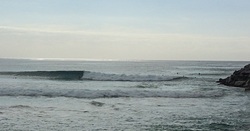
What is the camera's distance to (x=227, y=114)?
614 inches

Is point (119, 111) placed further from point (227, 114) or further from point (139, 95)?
point (139, 95)

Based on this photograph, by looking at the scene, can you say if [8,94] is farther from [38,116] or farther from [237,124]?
[237,124]

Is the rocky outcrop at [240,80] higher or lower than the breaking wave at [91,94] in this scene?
higher

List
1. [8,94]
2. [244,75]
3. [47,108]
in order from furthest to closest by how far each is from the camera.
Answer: [244,75]
[8,94]
[47,108]

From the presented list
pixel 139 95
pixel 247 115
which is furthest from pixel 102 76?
pixel 247 115

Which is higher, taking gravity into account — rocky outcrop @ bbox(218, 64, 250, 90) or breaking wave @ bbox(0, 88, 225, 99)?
rocky outcrop @ bbox(218, 64, 250, 90)

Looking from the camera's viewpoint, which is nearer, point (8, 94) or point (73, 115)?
point (73, 115)

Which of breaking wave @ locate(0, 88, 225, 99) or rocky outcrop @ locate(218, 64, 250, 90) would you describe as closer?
breaking wave @ locate(0, 88, 225, 99)

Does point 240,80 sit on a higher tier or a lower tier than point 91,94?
higher

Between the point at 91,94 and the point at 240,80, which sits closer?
the point at 91,94

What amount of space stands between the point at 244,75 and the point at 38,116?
2464 cm

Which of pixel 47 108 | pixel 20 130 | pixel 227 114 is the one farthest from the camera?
pixel 47 108

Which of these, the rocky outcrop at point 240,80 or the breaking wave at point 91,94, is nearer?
the breaking wave at point 91,94

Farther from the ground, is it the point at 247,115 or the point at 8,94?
the point at 247,115
